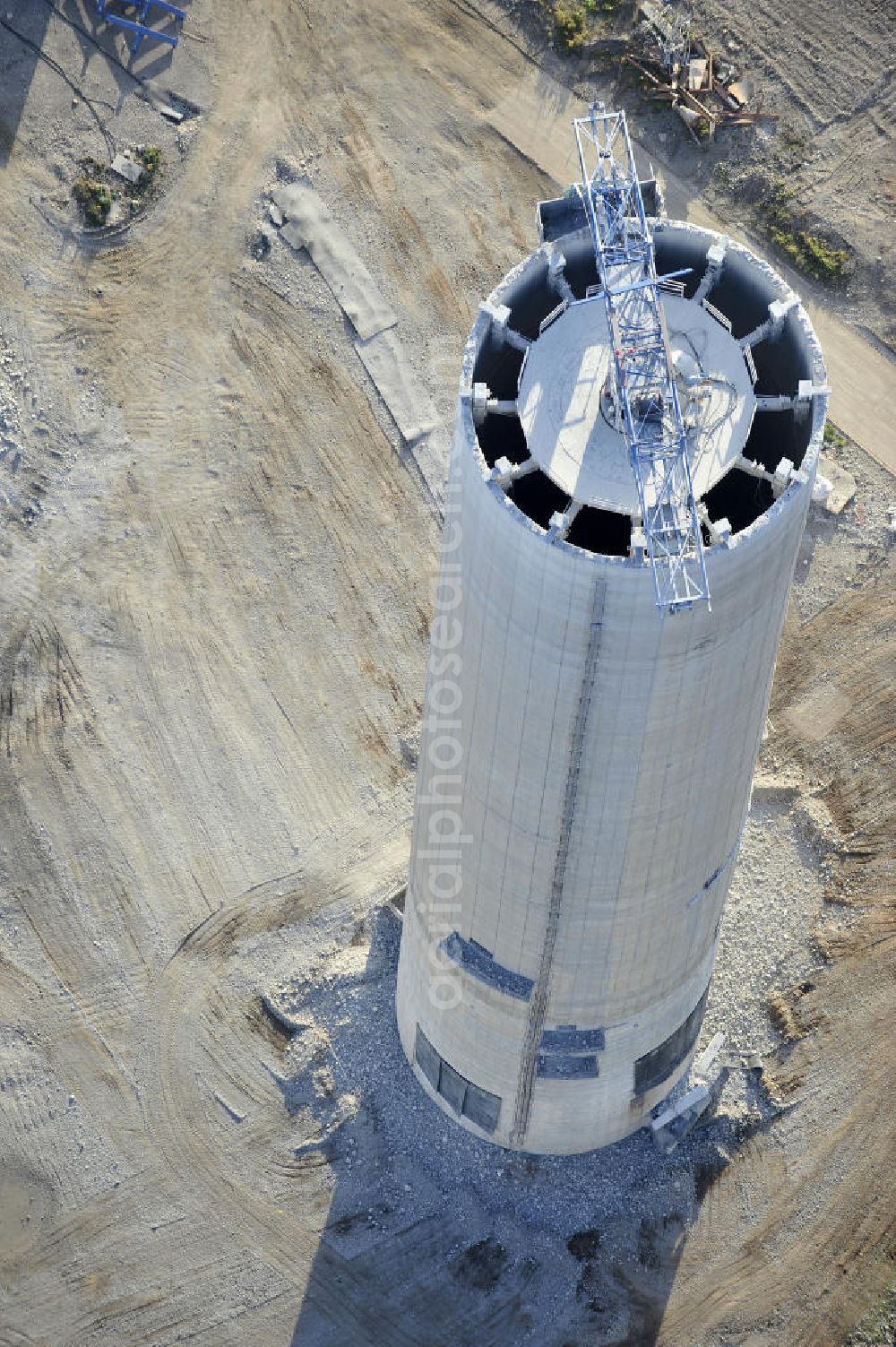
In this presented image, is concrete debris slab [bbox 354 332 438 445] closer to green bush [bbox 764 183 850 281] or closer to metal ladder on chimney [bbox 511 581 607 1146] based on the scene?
green bush [bbox 764 183 850 281]

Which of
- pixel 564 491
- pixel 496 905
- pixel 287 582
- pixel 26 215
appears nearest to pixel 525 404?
pixel 564 491

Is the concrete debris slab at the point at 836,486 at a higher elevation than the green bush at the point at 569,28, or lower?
lower

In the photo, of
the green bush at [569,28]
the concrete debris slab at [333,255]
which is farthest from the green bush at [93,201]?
the green bush at [569,28]

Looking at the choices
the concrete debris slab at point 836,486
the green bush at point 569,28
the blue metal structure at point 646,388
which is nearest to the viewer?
the blue metal structure at point 646,388

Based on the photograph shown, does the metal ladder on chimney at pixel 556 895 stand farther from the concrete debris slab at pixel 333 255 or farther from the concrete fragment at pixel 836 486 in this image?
the concrete debris slab at pixel 333 255

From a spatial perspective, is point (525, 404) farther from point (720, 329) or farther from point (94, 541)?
point (94, 541)
